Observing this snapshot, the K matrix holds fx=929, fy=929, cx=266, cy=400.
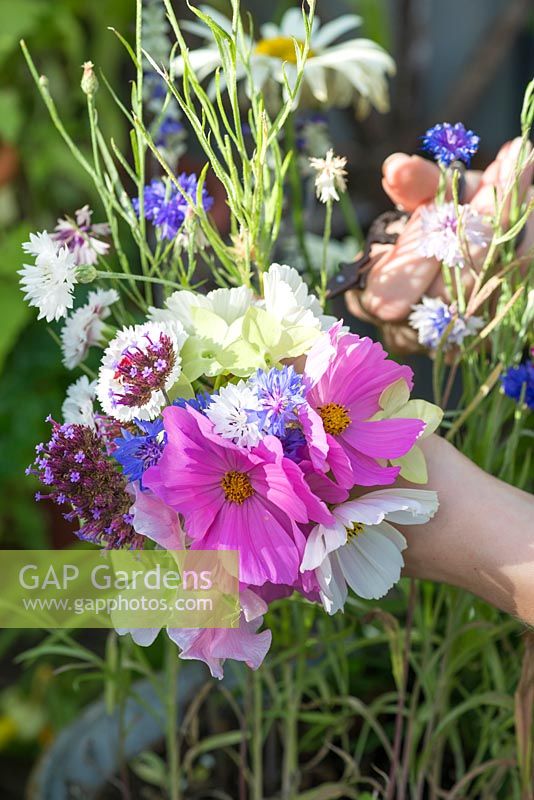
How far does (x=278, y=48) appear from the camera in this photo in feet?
2.64

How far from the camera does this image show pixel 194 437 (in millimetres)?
397

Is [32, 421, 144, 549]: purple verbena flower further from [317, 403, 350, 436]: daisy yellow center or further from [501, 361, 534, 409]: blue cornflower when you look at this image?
[501, 361, 534, 409]: blue cornflower

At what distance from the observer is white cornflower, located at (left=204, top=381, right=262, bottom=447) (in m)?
0.39

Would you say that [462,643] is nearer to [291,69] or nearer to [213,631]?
[213,631]

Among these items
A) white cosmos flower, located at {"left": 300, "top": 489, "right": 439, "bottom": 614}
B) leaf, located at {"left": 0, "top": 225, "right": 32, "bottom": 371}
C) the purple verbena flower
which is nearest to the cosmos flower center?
white cosmos flower, located at {"left": 300, "top": 489, "right": 439, "bottom": 614}

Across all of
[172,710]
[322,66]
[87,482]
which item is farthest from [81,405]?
[322,66]

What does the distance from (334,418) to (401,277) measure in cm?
18

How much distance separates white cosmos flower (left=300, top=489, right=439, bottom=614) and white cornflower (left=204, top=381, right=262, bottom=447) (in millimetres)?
55

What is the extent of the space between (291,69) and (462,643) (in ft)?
1.44

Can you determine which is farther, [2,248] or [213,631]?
[2,248]

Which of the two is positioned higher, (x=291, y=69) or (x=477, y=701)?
(x=291, y=69)

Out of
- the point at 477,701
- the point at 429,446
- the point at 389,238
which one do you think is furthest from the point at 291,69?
the point at 477,701

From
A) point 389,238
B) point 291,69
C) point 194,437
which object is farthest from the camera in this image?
point 291,69

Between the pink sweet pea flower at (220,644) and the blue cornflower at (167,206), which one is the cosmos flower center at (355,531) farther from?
Result: the blue cornflower at (167,206)
